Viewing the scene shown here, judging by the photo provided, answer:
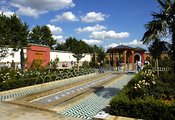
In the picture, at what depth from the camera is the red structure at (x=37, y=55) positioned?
3336cm

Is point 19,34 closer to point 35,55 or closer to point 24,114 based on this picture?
point 35,55

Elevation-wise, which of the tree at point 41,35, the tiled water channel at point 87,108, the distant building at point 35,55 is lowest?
the tiled water channel at point 87,108

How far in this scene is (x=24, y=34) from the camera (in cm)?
2242

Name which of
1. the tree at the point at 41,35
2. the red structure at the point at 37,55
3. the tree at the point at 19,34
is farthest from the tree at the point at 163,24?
the tree at the point at 41,35

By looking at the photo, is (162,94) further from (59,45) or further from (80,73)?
(59,45)

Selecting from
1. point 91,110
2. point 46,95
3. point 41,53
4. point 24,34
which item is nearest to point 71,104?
point 91,110

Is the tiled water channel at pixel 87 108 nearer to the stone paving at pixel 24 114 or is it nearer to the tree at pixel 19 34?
the stone paving at pixel 24 114

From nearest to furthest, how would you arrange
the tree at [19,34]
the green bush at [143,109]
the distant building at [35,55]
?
the green bush at [143,109]
the tree at [19,34]
the distant building at [35,55]

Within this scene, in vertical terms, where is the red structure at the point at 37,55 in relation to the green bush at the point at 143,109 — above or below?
above

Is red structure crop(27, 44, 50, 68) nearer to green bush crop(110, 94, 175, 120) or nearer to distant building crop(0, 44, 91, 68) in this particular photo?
distant building crop(0, 44, 91, 68)

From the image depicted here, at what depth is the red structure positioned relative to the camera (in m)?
33.4

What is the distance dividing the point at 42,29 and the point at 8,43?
49541mm

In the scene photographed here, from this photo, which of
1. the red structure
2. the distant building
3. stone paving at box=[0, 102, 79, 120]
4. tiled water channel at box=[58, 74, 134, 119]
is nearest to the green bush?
tiled water channel at box=[58, 74, 134, 119]

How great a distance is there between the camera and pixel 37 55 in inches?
1439
